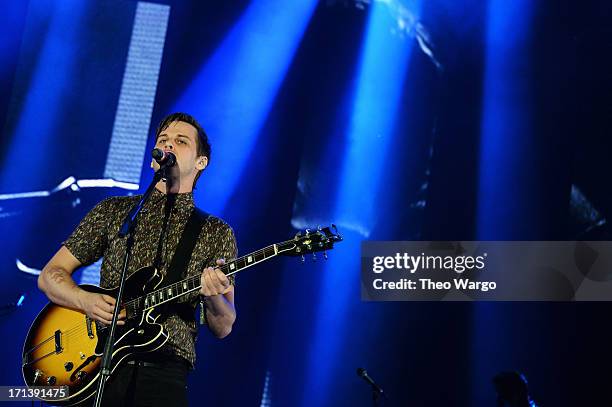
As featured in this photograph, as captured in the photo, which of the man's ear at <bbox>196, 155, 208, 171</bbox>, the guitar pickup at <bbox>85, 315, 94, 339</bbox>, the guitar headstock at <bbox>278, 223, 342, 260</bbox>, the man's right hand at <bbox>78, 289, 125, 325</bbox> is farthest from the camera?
the man's ear at <bbox>196, 155, 208, 171</bbox>

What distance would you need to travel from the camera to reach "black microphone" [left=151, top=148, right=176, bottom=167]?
2.57m

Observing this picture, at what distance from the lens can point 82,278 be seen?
523 cm

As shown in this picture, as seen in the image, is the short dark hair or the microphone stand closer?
the microphone stand

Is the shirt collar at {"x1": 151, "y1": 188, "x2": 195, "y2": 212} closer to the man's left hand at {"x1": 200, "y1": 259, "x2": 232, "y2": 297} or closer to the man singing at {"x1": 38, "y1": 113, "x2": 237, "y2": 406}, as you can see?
the man singing at {"x1": 38, "y1": 113, "x2": 237, "y2": 406}

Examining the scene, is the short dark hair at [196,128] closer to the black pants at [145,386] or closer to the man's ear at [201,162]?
the man's ear at [201,162]

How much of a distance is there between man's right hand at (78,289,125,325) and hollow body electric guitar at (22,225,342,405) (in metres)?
0.06

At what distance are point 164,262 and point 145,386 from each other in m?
0.56

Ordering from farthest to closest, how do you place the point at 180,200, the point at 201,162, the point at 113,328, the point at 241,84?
the point at 241,84
the point at 201,162
the point at 180,200
the point at 113,328

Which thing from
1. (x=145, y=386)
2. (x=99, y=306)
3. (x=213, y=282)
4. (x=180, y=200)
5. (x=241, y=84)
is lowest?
(x=145, y=386)

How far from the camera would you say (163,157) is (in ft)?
8.57

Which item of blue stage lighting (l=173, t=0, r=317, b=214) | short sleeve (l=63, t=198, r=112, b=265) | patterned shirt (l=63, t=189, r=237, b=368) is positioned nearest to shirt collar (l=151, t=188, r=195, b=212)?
patterned shirt (l=63, t=189, r=237, b=368)

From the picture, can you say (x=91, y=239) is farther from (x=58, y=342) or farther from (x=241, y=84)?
(x=241, y=84)

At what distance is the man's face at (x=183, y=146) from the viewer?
2.93 meters

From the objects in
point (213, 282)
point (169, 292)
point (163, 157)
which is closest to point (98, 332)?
point (169, 292)
